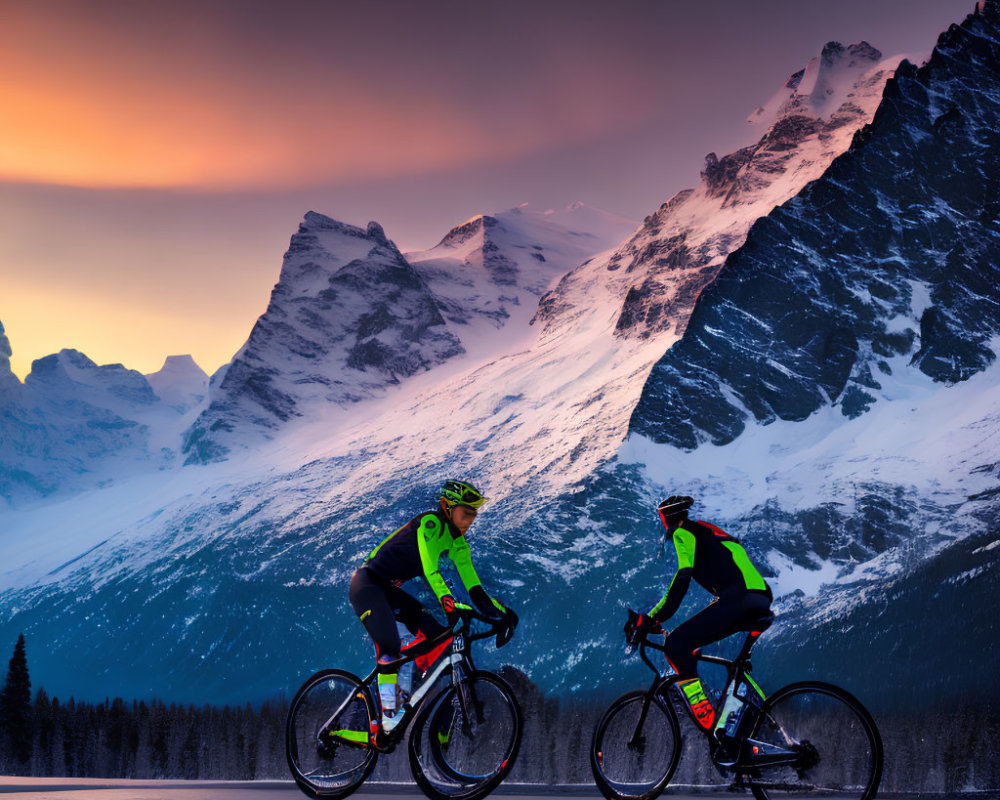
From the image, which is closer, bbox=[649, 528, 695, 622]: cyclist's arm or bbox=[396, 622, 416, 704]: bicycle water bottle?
bbox=[649, 528, 695, 622]: cyclist's arm

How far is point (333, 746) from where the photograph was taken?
544 inches

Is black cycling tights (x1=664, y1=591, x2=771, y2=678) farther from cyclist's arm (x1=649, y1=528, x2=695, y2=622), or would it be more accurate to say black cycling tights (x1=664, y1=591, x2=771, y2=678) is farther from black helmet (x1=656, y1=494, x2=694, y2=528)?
black helmet (x1=656, y1=494, x2=694, y2=528)

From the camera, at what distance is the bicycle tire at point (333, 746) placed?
13742 mm

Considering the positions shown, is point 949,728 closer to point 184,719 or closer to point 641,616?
point 184,719

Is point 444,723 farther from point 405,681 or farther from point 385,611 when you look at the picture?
point 385,611

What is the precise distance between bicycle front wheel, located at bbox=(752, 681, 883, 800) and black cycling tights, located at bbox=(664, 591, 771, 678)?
3.58 ft

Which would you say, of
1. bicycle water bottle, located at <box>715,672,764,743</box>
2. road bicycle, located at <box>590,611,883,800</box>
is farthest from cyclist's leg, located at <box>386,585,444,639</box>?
bicycle water bottle, located at <box>715,672,764,743</box>

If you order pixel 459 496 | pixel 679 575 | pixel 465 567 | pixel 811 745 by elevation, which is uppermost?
pixel 459 496

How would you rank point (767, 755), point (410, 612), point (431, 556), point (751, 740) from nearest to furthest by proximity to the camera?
point (767, 755) → point (751, 740) → point (431, 556) → point (410, 612)

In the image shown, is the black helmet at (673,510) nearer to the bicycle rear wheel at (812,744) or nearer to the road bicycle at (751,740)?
the road bicycle at (751,740)

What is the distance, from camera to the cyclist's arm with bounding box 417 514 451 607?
12969 millimetres

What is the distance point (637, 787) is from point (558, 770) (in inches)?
4046

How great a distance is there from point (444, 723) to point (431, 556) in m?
2.35

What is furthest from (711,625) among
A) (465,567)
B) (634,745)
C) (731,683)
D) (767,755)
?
(465,567)
